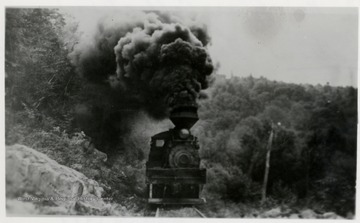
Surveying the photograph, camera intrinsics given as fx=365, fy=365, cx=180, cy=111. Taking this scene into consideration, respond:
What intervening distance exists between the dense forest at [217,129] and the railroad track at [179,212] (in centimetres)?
47

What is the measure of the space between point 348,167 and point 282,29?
4223mm

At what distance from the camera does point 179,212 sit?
9953mm

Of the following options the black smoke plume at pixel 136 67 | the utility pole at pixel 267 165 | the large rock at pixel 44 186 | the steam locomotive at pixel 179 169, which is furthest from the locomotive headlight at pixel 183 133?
the large rock at pixel 44 186

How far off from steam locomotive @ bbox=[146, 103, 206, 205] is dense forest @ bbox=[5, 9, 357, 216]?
0.34 meters

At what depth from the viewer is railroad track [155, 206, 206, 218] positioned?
993 cm

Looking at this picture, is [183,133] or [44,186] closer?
[183,133]

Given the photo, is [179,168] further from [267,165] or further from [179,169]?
[267,165]

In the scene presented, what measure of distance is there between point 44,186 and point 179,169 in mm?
3791

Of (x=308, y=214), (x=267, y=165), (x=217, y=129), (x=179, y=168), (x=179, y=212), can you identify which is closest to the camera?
(x=179, y=168)

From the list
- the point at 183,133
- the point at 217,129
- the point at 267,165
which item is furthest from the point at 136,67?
the point at 267,165

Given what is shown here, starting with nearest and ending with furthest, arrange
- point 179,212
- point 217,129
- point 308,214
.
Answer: point 179,212
point 308,214
point 217,129

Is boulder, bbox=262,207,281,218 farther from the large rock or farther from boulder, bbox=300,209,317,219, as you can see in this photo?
the large rock

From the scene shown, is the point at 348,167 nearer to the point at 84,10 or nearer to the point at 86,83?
the point at 86,83

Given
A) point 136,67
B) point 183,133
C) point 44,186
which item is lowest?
point 44,186
